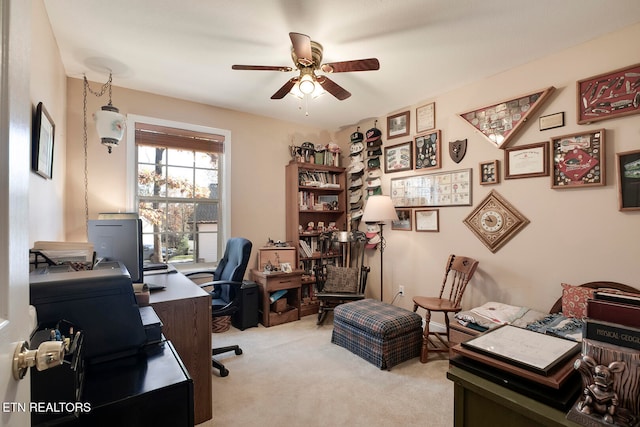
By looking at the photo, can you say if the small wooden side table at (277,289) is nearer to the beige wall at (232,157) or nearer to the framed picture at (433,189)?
the beige wall at (232,157)

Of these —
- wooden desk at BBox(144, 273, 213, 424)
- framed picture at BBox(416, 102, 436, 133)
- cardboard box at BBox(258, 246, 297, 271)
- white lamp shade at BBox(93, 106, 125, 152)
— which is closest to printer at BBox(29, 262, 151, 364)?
wooden desk at BBox(144, 273, 213, 424)

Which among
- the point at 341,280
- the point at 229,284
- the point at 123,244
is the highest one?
the point at 123,244

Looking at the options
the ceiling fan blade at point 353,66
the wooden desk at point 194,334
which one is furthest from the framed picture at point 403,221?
the wooden desk at point 194,334

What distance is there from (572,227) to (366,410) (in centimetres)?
214

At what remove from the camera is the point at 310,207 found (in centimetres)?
420

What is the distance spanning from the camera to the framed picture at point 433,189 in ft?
10.2

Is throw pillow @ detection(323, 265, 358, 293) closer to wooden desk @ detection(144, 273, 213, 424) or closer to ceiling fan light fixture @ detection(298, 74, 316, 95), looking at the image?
wooden desk @ detection(144, 273, 213, 424)

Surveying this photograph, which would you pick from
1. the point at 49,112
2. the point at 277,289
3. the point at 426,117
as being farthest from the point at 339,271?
the point at 49,112

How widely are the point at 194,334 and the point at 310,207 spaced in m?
2.58

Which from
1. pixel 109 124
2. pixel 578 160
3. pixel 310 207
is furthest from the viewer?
pixel 310 207

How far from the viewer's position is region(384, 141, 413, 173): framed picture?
3617mm

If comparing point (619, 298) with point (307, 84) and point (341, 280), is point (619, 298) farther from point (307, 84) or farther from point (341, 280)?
point (341, 280)

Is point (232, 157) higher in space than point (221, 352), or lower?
higher

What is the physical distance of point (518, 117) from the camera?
267 cm
